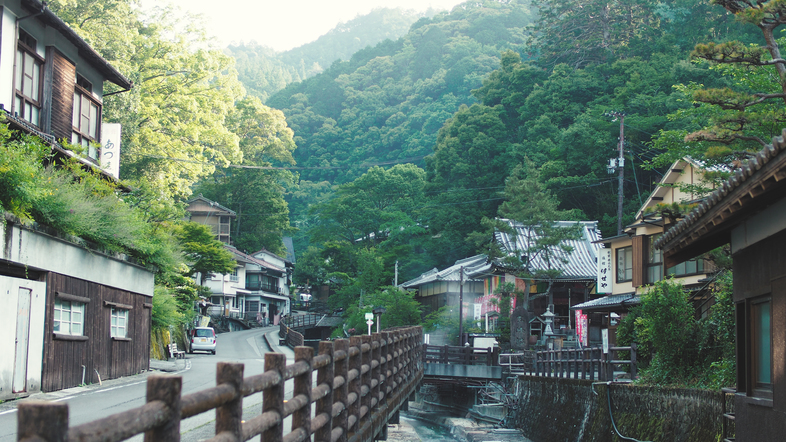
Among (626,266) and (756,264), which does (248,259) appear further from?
(756,264)

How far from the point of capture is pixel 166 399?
10.3 ft

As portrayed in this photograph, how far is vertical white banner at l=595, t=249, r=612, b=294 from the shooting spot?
1218 inches

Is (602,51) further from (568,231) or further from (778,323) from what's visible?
(778,323)

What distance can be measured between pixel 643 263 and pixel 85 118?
22.0 metres

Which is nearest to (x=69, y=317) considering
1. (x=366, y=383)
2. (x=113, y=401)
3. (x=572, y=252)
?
(x=113, y=401)

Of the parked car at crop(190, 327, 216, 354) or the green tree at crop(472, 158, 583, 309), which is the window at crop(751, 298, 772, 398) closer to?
the green tree at crop(472, 158, 583, 309)

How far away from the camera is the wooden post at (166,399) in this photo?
3125mm

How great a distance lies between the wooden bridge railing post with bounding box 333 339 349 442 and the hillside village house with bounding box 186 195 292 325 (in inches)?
2255

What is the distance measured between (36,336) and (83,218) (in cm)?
320

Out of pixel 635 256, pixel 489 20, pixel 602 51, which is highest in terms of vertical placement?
pixel 489 20

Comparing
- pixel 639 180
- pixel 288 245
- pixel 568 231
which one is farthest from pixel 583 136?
pixel 288 245

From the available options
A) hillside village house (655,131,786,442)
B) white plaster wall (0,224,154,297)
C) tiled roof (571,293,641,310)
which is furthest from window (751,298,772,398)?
tiled roof (571,293,641,310)

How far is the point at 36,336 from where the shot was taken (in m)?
14.6

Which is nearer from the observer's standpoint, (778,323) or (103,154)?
(778,323)
